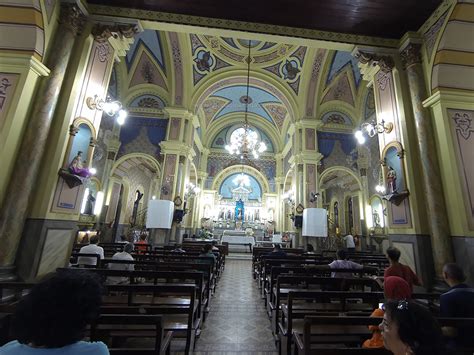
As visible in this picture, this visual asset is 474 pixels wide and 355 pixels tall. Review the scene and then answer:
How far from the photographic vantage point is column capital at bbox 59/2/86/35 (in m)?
4.20

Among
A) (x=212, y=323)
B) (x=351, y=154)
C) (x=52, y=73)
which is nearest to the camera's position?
(x=212, y=323)

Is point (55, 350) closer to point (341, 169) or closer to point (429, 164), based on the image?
point (429, 164)

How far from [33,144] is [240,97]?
12633mm

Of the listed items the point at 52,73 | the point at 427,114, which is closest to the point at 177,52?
the point at 52,73

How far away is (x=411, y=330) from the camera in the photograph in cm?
89

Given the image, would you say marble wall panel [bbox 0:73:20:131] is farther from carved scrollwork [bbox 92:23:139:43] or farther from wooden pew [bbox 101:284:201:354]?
wooden pew [bbox 101:284:201:354]

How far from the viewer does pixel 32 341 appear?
0.82 meters

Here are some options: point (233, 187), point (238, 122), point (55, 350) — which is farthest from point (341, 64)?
point (55, 350)

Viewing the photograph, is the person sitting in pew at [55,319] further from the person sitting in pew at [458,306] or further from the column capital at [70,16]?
the column capital at [70,16]

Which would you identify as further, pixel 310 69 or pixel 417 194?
pixel 310 69

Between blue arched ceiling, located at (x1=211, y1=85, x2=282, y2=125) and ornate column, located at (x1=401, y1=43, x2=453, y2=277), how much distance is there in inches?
336

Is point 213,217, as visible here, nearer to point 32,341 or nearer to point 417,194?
point 417,194

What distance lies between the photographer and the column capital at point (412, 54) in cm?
469

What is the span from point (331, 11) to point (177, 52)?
22.8ft
